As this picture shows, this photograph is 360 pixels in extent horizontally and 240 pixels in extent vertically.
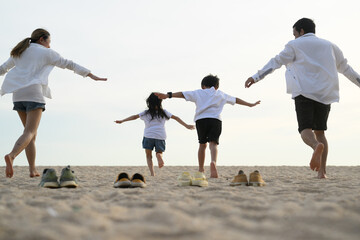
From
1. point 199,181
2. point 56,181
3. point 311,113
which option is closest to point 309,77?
point 311,113

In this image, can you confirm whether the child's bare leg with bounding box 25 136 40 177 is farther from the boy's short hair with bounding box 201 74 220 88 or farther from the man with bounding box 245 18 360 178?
the man with bounding box 245 18 360 178

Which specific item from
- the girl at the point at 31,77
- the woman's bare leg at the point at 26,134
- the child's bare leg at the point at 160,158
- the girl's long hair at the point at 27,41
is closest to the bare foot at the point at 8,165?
the woman's bare leg at the point at 26,134

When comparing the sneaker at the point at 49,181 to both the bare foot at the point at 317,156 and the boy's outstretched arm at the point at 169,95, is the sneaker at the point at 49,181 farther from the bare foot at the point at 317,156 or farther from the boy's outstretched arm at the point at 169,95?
the bare foot at the point at 317,156

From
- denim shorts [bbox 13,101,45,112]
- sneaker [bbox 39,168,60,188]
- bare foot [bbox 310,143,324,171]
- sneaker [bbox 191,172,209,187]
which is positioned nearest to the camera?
sneaker [bbox 39,168,60,188]

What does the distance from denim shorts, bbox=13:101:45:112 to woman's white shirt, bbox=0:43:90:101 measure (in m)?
0.20

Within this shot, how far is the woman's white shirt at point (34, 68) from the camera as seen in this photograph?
5785 millimetres

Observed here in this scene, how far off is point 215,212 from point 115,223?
28.5 inches

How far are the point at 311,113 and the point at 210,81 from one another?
2.08 metres

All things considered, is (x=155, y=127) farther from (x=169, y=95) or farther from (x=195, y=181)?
(x=195, y=181)

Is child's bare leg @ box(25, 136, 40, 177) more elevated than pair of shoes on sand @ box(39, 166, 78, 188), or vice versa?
child's bare leg @ box(25, 136, 40, 177)

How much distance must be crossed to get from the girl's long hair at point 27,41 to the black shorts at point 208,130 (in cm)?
296

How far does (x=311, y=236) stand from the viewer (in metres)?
2.03

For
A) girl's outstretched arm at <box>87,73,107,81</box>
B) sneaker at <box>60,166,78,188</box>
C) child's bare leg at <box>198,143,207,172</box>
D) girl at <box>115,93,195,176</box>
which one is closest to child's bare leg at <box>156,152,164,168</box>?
girl at <box>115,93,195,176</box>

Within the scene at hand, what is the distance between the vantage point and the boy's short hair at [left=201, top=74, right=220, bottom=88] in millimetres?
6984
